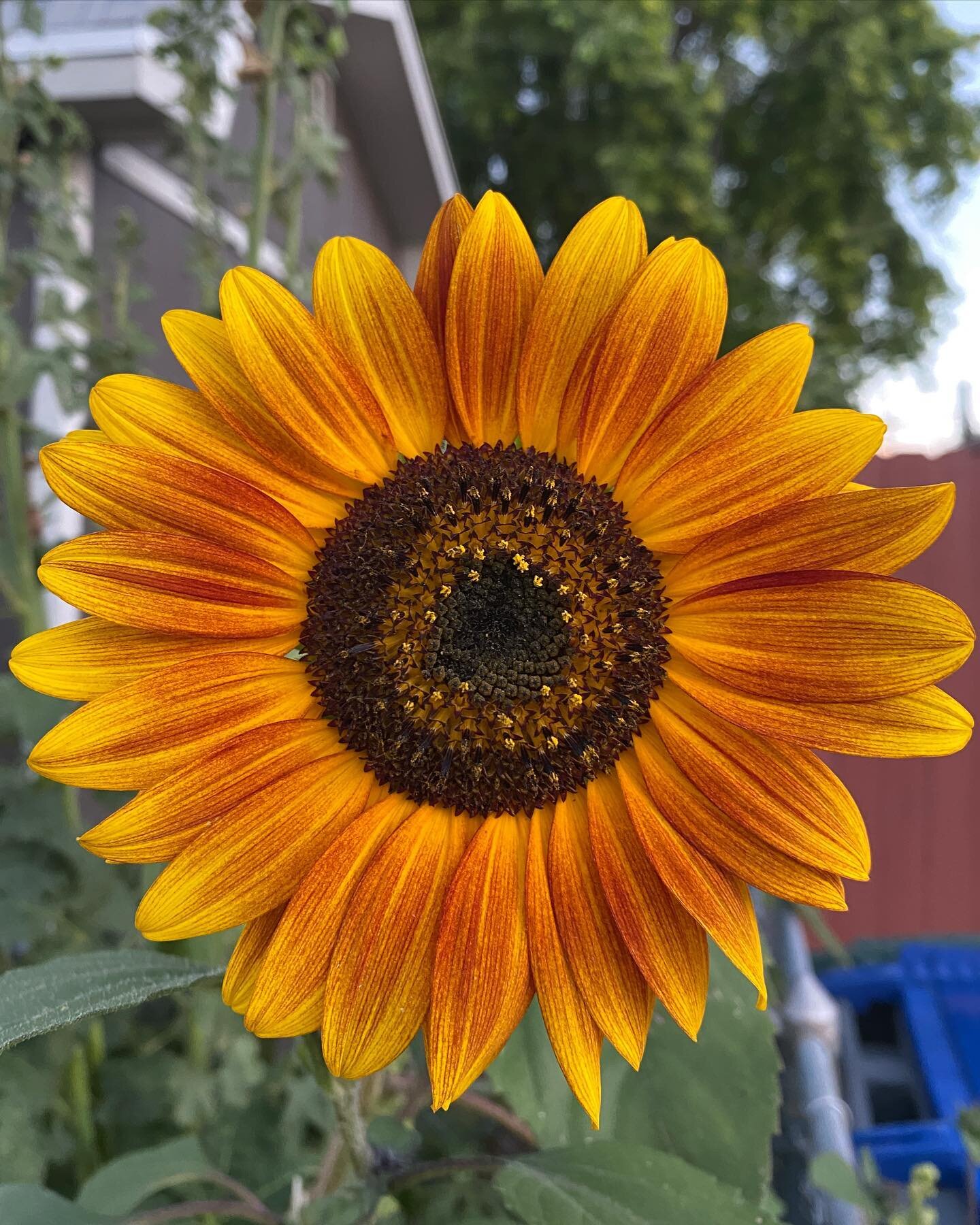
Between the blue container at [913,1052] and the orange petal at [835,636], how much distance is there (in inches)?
54.6

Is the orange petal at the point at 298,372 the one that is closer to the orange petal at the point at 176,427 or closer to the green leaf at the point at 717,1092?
the orange petal at the point at 176,427

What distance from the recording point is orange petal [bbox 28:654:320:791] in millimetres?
743

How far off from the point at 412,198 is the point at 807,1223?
6.73 m

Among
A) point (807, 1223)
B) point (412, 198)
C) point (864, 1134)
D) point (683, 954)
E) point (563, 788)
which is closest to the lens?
point (683, 954)

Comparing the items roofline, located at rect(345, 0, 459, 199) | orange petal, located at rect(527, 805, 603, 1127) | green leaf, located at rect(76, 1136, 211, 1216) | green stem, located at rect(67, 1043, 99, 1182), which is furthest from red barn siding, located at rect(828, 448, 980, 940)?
orange petal, located at rect(527, 805, 603, 1127)

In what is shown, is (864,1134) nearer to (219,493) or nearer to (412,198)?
(219,493)

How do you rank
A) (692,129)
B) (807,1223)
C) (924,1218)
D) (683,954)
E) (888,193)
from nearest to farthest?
(683,954) → (924,1218) → (807,1223) → (692,129) → (888,193)

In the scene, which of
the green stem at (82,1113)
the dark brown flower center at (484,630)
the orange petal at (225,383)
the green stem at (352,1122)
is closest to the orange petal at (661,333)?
the dark brown flower center at (484,630)

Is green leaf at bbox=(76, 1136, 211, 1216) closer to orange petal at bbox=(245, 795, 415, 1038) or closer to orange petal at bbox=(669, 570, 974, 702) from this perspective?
orange petal at bbox=(245, 795, 415, 1038)

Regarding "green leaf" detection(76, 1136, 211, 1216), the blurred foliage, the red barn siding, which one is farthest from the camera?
the blurred foliage

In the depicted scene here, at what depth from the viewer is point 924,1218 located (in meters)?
1.19

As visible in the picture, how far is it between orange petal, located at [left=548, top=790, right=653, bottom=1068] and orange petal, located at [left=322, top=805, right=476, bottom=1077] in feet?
0.32

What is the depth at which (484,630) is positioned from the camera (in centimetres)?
93

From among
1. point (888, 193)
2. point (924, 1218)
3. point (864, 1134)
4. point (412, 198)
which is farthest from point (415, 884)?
point (888, 193)
